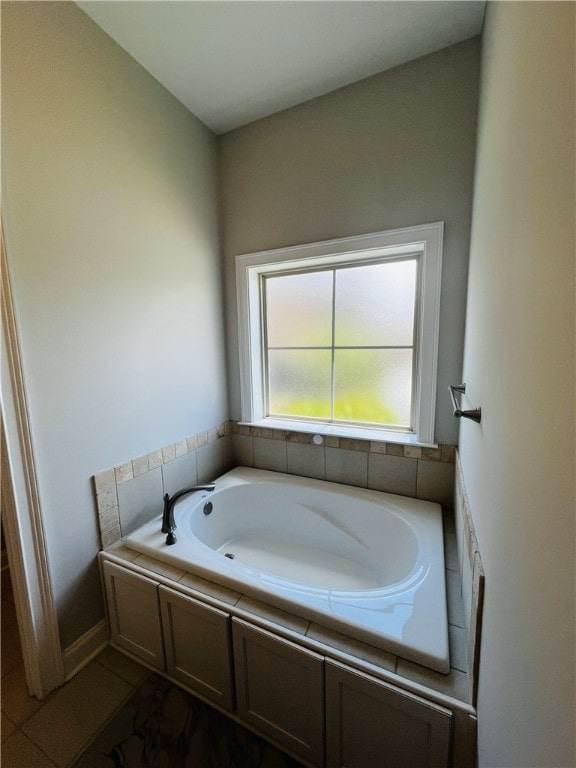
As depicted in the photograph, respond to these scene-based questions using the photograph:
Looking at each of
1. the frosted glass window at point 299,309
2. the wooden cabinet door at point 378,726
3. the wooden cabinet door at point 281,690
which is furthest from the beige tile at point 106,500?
the frosted glass window at point 299,309

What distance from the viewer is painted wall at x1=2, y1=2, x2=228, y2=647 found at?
112 centimetres

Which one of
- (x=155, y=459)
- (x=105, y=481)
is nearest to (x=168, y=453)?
(x=155, y=459)

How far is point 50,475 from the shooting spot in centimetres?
122

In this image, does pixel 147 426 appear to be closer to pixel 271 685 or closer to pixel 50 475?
pixel 50 475

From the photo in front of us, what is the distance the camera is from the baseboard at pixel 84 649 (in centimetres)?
132

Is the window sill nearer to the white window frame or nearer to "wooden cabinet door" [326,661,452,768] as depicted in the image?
the white window frame

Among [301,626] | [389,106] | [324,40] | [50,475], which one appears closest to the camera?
[301,626]

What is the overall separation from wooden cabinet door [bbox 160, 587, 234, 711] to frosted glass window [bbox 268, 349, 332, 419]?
4.33ft

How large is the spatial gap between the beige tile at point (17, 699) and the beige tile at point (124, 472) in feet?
3.01

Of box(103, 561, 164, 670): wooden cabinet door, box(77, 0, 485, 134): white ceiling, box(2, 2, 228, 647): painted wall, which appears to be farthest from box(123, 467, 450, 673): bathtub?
box(77, 0, 485, 134): white ceiling

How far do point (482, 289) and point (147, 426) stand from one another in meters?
1.71

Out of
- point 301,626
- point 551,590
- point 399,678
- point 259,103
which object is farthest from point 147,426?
point 259,103

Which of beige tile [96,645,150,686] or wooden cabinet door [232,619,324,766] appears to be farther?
beige tile [96,645,150,686]

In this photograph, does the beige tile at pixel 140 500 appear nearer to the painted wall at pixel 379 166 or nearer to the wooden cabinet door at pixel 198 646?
the wooden cabinet door at pixel 198 646
